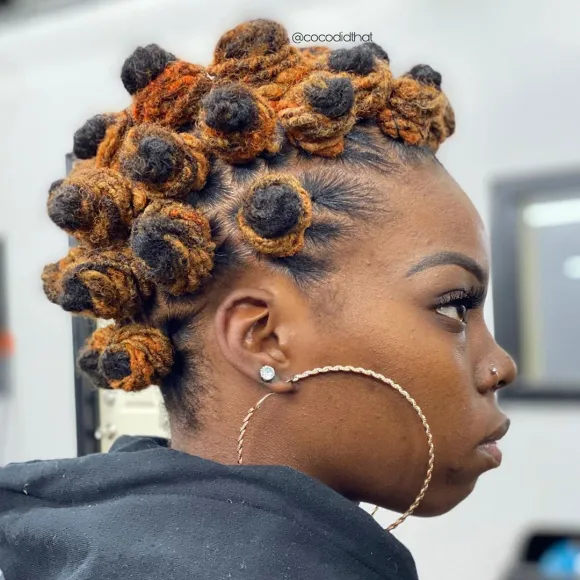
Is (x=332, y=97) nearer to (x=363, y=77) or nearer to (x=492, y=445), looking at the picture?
(x=363, y=77)

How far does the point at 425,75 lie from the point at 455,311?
248 mm

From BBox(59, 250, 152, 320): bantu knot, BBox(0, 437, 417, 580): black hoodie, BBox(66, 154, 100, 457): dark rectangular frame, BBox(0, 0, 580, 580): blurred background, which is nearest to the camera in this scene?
BBox(0, 437, 417, 580): black hoodie

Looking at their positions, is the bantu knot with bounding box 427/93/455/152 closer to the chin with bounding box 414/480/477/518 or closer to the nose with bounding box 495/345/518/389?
the nose with bounding box 495/345/518/389

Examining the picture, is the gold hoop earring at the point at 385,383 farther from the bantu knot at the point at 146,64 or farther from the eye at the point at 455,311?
the bantu knot at the point at 146,64

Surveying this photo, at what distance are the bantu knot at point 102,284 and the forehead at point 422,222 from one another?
0.73 ft

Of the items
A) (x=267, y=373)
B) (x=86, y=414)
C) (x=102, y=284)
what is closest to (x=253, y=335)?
(x=267, y=373)

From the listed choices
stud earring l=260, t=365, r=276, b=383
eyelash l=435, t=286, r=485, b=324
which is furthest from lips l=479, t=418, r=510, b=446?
stud earring l=260, t=365, r=276, b=383

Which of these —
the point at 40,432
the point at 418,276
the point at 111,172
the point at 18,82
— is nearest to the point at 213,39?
the point at 18,82

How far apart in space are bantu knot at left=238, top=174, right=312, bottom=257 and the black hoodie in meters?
0.19

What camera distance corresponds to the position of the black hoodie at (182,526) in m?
0.50

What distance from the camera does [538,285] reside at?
1474 millimetres

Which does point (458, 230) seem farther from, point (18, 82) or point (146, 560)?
point (18, 82)

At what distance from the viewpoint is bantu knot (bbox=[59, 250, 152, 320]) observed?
0.60 meters

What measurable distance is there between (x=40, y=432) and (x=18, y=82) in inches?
34.8
